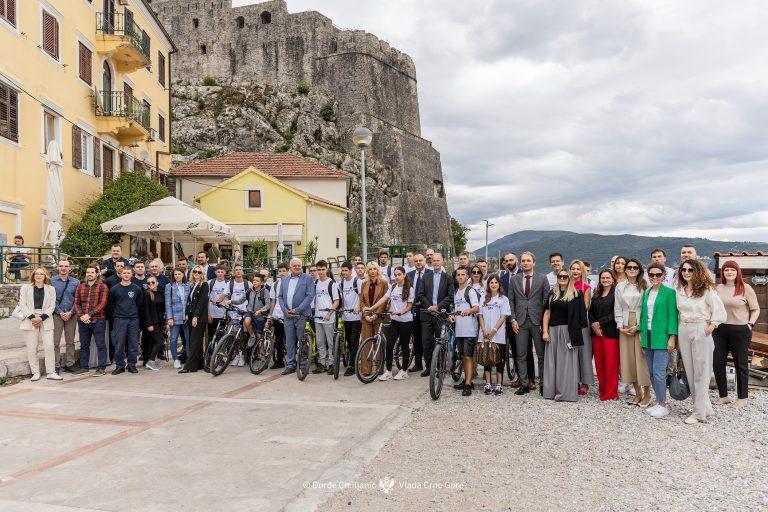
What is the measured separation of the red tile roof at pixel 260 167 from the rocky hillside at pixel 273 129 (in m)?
10.0

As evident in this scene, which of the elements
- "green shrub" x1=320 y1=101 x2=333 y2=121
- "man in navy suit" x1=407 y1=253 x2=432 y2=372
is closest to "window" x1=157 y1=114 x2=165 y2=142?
"man in navy suit" x1=407 y1=253 x2=432 y2=372

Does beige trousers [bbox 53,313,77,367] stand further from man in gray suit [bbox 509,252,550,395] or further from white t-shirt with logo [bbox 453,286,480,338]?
man in gray suit [bbox 509,252,550,395]

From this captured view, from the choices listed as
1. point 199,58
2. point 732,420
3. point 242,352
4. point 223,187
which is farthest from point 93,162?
point 199,58

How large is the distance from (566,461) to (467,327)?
10.6ft

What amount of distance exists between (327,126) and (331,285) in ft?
151

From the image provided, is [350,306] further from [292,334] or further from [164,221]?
[164,221]

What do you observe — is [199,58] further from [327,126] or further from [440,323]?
[440,323]

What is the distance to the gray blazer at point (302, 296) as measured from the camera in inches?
384

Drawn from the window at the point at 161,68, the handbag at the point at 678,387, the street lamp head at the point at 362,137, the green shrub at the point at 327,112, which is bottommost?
the handbag at the point at 678,387

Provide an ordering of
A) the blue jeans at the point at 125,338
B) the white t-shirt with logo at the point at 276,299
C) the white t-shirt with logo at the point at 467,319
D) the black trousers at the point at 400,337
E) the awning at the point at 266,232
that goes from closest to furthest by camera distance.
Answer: the white t-shirt with logo at the point at 467,319
the black trousers at the point at 400,337
the blue jeans at the point at 125,338
the white t-shirt with logo at the point at 276,299
the awning at the point at 266,232

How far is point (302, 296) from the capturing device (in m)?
9.80

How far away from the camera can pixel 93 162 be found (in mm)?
21141

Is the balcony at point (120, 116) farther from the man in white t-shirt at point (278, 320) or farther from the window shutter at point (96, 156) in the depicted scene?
the man in white t-shirt at point (278, 320)

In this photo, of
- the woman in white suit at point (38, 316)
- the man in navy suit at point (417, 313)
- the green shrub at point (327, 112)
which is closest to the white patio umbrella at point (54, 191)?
the woman in white suit at point (38, 316)
